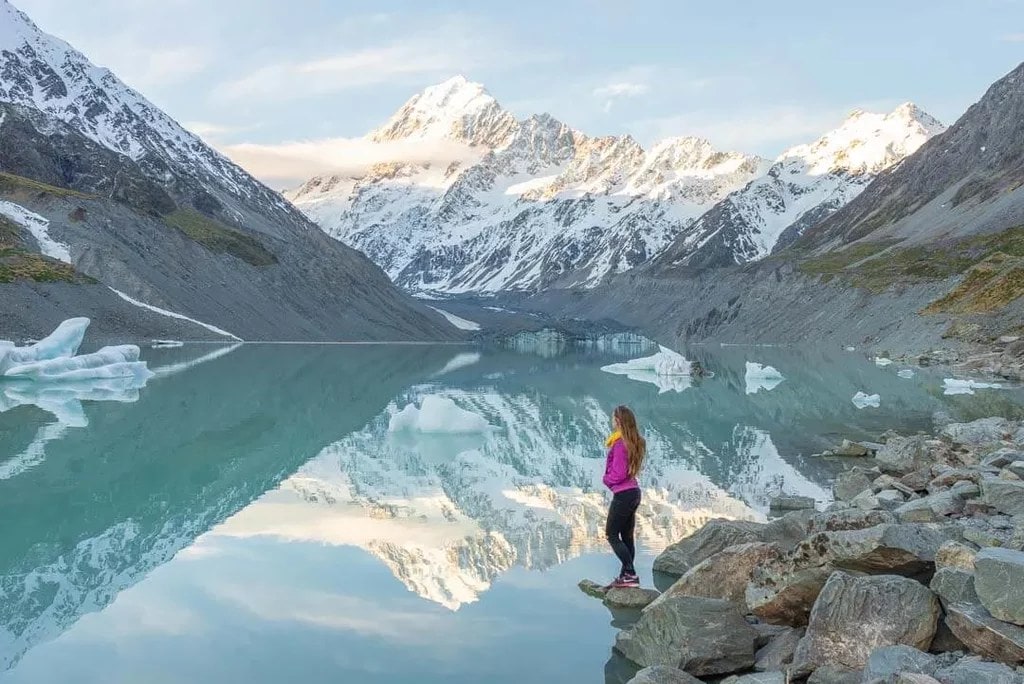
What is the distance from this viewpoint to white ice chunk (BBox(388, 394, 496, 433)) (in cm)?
3089

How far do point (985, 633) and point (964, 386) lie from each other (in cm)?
4738

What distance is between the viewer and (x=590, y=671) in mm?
10422

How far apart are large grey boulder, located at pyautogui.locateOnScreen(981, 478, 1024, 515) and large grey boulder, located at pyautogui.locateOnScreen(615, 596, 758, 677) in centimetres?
575

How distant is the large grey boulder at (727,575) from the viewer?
464 inches

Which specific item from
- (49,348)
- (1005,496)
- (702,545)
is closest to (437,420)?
(702,545)

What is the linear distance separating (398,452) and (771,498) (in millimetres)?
10539

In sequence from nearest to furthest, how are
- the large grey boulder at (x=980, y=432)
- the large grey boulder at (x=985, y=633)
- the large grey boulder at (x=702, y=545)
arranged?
the large grey boulder at (x=985, y=633)
the large grey boulder at (x=702, y=545)
the large grey boulder at (x=980, y=432)

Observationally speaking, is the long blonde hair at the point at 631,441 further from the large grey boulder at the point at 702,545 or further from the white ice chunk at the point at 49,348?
the white ice chunk at the point at 49,348

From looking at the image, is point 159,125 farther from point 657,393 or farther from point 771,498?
point 771,498

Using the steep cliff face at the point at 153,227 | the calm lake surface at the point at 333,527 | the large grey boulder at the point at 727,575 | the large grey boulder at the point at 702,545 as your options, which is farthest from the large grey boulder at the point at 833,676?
the steep cliff face at the point at 153,227

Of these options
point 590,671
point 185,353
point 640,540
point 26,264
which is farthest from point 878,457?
point 26,264

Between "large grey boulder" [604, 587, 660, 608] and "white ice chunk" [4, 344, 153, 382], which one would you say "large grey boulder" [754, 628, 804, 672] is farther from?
"white ice chunk" [4, 344, 153, 382]

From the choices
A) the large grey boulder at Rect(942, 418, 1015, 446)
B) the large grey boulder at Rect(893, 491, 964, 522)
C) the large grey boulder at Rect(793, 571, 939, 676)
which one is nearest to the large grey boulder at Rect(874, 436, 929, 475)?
the large grey boulder at Rect(942, 418, 1015, 446)

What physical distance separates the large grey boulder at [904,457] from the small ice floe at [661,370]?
35570 mm
